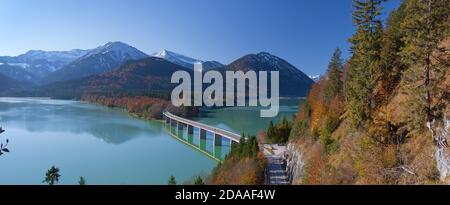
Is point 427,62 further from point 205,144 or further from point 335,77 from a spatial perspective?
point 205,144

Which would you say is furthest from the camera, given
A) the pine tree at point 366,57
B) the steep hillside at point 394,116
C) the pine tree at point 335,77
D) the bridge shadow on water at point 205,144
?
the bridge shadow on water at point 205,144

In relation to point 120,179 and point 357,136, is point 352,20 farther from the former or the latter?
point 120,179

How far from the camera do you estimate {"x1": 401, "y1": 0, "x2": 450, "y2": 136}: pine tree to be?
39.0ft

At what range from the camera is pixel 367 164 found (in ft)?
47.0

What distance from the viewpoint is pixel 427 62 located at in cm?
1199

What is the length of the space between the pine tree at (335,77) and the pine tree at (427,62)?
19.7 meters

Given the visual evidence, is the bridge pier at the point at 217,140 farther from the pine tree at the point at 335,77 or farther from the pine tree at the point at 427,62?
the pine tree at the point at 427,62

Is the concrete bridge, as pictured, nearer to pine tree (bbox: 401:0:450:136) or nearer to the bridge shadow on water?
the bridge shadow on water

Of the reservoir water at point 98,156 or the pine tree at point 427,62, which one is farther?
the reservoir water at point 98,156

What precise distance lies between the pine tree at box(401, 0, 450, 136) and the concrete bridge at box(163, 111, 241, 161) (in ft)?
113

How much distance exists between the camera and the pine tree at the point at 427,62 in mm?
11875

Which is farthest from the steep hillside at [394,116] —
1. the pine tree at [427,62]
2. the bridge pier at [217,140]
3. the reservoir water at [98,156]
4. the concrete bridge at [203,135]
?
the bridge pier at [217,140]
